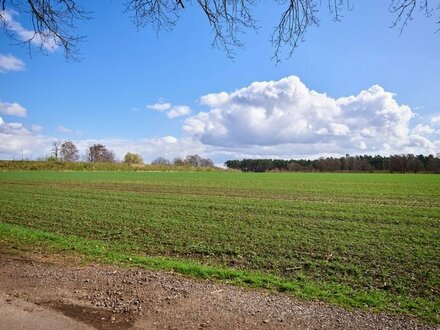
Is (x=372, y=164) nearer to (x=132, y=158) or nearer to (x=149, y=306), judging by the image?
(x=132, y=158)

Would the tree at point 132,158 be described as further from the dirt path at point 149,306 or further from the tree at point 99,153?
the dirt path at point 149,306

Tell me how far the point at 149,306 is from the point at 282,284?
9.88 ft

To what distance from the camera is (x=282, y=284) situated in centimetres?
727

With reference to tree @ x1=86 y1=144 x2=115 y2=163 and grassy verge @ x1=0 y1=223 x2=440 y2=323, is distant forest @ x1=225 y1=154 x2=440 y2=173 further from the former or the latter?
grassy verge @ x1=0 y1=223 x2=440 y2=323

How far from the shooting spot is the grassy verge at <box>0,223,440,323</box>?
6255mm

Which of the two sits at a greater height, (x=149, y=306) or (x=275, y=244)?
(x=149, y=306)

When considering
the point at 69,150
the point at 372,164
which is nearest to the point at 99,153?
the point at 69,150

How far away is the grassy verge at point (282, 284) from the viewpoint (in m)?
6.26

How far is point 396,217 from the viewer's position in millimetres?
17984

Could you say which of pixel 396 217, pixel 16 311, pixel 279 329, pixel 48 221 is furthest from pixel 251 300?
pixel 396 217

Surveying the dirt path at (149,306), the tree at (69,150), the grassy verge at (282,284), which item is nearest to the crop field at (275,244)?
the grassy verge at (282,284)

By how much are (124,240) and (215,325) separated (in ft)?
26.0

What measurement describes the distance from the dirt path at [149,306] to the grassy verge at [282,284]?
20.8 inches

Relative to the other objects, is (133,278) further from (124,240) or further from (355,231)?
(355,231)
